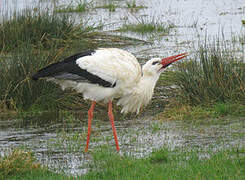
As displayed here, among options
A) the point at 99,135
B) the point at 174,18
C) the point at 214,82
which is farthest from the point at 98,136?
the point at 174,18

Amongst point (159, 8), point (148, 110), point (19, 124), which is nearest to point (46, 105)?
point (19, 124)

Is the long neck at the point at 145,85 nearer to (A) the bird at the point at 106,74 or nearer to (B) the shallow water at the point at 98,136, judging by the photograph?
(A) the bird at the point at 106,74

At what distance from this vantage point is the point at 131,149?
8.15 meters

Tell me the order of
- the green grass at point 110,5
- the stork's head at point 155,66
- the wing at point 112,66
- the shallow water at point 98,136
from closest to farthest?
the shallow water at point 98,136, the wing at point 112,66, the stork's head at point 155,66, the green grass at point 110,5

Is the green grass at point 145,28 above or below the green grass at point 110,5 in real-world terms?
below

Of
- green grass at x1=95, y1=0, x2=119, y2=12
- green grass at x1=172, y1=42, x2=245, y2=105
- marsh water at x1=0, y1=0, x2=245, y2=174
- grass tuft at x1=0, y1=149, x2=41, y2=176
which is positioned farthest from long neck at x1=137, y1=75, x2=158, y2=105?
green grass at x1=95, y1=0, x2=119, y2=12

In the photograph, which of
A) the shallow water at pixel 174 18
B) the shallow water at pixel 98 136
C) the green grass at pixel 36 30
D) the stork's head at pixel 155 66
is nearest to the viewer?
the shallow water at pixel 98 136

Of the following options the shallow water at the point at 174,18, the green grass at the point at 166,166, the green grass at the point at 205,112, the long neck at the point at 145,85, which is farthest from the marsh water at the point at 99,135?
the shallow water at the point at 174,18

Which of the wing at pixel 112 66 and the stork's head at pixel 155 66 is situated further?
the stork's head at pixel 155 66

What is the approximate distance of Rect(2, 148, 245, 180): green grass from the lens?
6.39 meters

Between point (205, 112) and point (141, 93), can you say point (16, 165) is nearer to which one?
point (141, 93)

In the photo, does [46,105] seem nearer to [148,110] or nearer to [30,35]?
[148,110]

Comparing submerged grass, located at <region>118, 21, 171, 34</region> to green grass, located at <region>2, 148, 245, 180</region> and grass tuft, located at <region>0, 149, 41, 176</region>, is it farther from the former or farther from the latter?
grass tuft, located at <region>0, 149, 41, 176</region>

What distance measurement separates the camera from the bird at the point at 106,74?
872 cm
